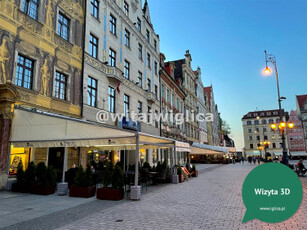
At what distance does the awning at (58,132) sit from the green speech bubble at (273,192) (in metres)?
6.58

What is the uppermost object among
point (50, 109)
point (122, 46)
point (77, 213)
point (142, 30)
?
point (142, 30)

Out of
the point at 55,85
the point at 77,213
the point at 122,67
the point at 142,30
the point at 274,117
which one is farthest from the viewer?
the point at 274,117

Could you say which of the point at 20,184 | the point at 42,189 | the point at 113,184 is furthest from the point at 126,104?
the point at 113,184

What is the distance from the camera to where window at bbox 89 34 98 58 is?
18.5 metres

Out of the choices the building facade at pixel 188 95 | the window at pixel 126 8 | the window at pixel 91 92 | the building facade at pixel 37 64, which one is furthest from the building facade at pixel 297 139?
the building facade at pixel 37 64

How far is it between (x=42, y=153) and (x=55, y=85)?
14.4 ft

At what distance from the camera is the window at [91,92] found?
17.6 meters

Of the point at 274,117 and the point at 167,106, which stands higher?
the point at 274,117

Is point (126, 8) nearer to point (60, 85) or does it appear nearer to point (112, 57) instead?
point (112, 57)

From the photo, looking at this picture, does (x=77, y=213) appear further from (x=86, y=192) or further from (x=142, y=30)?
(x=142, y=30)

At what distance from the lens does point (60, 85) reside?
15.3 meters

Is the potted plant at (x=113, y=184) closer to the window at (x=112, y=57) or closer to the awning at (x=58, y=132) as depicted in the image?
the awning at (x=58, y=132)

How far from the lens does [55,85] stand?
1484cm

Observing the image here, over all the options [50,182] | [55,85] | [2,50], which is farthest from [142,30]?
[50,182]
